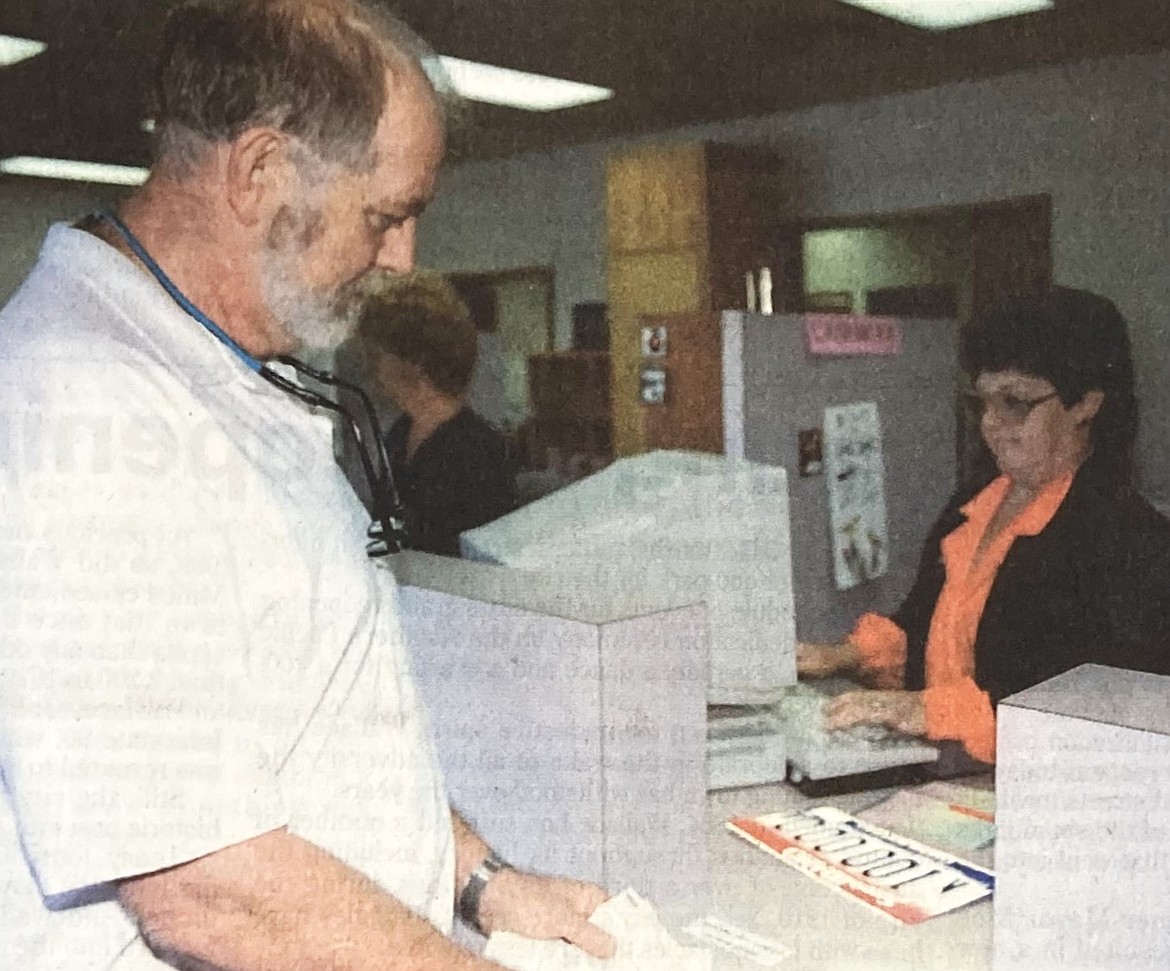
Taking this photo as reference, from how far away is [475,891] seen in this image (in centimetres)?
89

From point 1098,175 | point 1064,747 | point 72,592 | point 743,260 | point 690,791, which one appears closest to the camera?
point 72,592

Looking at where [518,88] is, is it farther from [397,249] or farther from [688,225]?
[397,249]

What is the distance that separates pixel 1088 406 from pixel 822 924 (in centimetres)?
91

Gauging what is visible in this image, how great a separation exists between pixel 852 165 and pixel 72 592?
14.9ft

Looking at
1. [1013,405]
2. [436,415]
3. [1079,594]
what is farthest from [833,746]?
[436,415]

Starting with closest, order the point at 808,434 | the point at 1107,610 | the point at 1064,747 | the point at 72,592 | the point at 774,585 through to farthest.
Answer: the point at 72,592
the point at 1064,747
the point at 774,585
the point at 1107,610
the point at 808,434

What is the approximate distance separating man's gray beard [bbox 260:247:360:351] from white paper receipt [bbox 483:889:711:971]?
1.57ft

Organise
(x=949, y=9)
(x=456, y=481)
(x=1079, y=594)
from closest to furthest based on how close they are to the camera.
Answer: (x=1079, y=594)
(x=456, y=481)
(x=949, y=9)

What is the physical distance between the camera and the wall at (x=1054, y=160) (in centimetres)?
382

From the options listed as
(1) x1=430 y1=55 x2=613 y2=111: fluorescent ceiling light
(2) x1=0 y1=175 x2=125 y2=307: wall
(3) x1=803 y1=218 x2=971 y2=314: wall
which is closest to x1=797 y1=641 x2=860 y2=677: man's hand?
(1) x1=430 y1=55 x2=613 y2=111: fluorescent ceiling light

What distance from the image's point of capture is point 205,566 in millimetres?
621

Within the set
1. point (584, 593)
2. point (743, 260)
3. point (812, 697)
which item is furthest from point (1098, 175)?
point (584, 593)

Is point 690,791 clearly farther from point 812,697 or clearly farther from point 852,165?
point 852,165

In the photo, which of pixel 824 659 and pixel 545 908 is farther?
pixel 824 659
